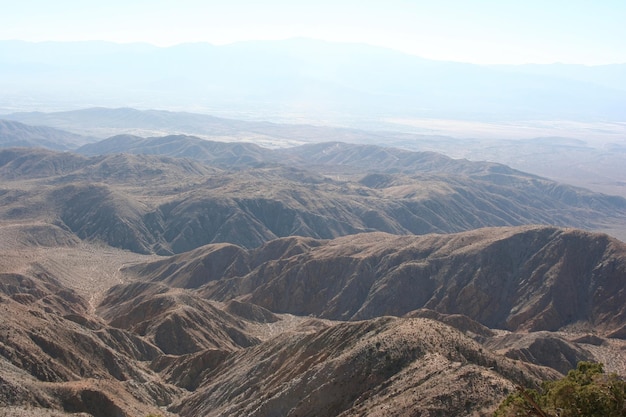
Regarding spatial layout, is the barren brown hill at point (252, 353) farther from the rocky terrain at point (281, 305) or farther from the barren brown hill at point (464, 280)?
the barren brown hill at point (464, 280)

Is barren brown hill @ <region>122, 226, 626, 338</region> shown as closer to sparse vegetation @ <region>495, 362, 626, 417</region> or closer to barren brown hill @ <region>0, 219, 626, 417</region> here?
barren brown hill @ <region>0, 219, 626, 417</region>

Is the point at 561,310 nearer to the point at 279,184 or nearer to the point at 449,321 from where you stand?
the point at 449,321

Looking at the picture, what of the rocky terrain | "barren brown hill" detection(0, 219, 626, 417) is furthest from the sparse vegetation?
the rocky terrain

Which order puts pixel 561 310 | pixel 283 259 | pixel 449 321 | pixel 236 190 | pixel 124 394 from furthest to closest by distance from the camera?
pixel 236 190 → pixel 283 259 → pixel 561 310 → pixel 449 321 → pixel 124 394

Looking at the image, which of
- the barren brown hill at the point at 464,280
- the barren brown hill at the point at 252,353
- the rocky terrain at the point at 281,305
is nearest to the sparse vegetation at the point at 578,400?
the barren brown hill at the point at 252,353

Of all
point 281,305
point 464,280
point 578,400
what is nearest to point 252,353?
point 578,400

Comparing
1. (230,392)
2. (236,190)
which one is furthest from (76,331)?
(236,190)

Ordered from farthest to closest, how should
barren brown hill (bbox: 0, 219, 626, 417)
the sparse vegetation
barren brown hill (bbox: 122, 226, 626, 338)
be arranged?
barren brown hill (bbox: 122, 226, 626, 338)
barren brown hill (bbox: 0, 219, 626, 417)
the sparse vegetation

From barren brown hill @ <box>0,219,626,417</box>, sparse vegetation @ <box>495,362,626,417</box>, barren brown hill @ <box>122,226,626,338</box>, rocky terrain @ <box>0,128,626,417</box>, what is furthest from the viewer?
barren brown hill @ <box>122,226,626,338</box>
